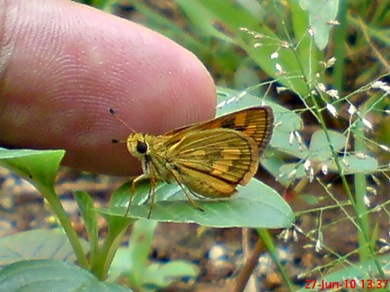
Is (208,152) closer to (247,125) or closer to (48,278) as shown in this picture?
(247,125)

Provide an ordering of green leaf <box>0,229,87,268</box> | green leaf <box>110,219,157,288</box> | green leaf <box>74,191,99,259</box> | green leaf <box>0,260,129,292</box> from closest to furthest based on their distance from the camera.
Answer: green leaf <box>0,260,129,292</box> → green leaf <box>74,191,99,259</box> → green leaf <box>0,229,87,268</box> → green leaf <box>110,219,157,288</box>

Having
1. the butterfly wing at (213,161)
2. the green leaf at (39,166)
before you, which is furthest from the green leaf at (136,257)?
the green leaf at (39,166)

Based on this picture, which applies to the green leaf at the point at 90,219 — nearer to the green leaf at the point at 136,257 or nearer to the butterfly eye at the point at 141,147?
the butterfly eye at the point at 141,147

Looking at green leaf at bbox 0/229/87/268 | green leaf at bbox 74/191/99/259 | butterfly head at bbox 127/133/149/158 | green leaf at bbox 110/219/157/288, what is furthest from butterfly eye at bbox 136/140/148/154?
green leaf at bbox 110/219/157/288

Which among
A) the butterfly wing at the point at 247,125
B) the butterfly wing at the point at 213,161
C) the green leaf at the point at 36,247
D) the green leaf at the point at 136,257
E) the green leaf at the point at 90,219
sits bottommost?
the green leaf at the point at 136,257

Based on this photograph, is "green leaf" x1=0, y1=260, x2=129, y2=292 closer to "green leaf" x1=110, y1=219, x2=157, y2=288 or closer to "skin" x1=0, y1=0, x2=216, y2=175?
"skin" x1=0, y1=0, x2=216, y2=175

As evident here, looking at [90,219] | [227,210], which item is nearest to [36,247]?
[90,219]

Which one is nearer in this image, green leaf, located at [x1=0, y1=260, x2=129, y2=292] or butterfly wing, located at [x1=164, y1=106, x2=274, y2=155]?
green leaf, located at [x1=0, y1=260, x2=129, y2=292]

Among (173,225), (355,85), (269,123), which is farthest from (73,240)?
(355,85)
